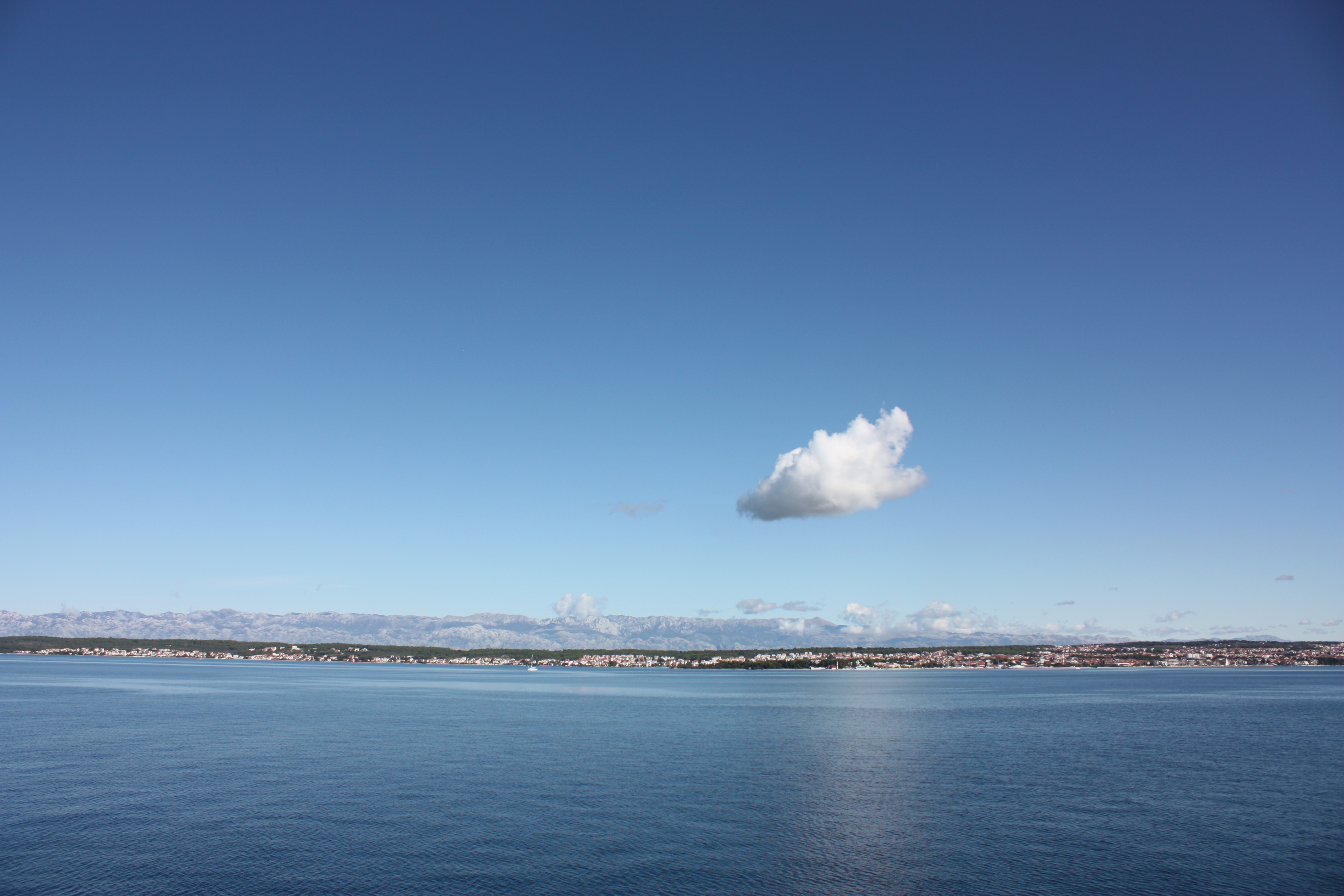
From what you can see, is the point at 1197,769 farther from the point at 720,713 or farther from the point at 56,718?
the point at 56,718

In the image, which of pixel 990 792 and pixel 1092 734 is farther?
pixel 1092 734

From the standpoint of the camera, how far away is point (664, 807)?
5612 centimetres

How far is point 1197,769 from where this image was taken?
7138 centimetres

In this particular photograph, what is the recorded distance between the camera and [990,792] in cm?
6138

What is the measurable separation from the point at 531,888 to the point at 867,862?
2000 cm

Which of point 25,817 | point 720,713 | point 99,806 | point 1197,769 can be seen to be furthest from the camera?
point 720,713

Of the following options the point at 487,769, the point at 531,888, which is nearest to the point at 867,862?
the point at 531,888

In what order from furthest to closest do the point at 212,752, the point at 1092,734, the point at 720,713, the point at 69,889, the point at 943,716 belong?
the point at 720,713 → the point at 943,716 → the point at 1092,734 → the point at 212,752 → the point at 69,889

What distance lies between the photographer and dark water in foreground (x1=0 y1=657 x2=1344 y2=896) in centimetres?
4059

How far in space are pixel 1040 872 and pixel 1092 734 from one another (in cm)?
6784

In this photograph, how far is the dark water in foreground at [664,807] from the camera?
4059 cm

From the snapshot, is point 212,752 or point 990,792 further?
point 212,752

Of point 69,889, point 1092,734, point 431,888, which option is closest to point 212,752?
point 69,889

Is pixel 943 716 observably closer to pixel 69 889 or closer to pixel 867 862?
pixel 867 862
